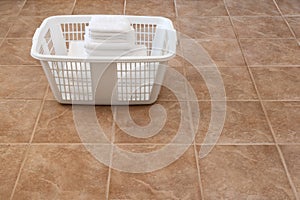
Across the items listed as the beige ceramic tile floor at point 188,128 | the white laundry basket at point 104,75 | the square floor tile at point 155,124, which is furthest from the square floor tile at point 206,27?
the square floor tile at point 155,124

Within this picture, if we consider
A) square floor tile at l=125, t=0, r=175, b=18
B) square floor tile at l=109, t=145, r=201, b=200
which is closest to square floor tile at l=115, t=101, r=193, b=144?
square floor tile at l=109, t=145, r=201, b=200

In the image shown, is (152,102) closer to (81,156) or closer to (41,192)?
(81,156)

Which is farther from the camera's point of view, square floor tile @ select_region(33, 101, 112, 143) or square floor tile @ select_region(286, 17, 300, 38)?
square floor tile @ select_region(286, 17, 300, 38)

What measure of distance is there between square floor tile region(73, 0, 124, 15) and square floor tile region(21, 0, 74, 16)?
0.05m

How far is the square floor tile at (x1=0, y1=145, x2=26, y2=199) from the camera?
4.79 ft

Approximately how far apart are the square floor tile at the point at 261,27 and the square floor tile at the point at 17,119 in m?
1.18

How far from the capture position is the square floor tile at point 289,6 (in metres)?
2.67

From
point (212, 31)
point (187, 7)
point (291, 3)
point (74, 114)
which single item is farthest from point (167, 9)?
point (74, 114)

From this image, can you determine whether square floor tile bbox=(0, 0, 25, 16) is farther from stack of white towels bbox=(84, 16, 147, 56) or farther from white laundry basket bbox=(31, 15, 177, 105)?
stack of white towels bbox=(84, 16, 147, 56)

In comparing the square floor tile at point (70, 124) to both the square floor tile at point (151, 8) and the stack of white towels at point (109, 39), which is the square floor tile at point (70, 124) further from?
the square floor tile at point (151, 8)

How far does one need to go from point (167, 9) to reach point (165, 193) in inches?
59.1

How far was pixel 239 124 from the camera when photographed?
1.75 meters

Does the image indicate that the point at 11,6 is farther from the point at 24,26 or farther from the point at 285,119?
the point at 285,119

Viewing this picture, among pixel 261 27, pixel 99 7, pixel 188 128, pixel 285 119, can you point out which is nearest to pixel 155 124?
pixel 188 128
